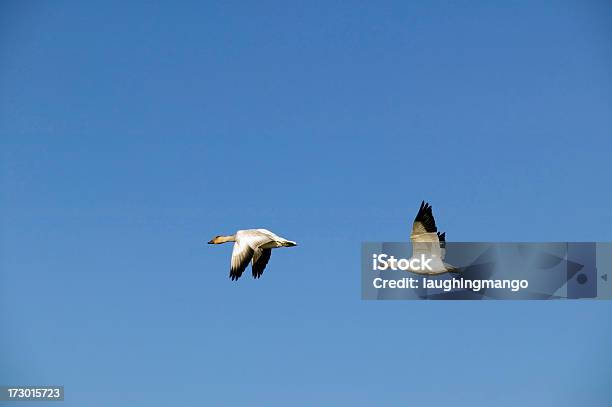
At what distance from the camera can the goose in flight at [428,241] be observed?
1961 inches

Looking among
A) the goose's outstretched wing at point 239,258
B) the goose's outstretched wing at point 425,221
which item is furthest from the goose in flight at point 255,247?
the goose's outstretched wing at point 425,221

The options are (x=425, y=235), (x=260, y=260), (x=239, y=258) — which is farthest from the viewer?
(x=425, y=235)

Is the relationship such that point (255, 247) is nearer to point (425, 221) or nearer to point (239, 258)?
point (239, 258)

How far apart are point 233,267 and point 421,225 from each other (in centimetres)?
706

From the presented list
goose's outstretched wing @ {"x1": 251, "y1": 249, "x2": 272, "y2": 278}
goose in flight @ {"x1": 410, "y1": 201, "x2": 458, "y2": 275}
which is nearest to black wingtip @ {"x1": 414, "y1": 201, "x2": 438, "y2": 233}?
goose in flight @ {"x1": 410, "y1": 201, "x2": 458, "y2": 275}

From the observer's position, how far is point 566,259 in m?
53.0

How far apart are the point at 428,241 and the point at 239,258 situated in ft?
23.1

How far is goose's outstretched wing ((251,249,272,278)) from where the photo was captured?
48344 mm

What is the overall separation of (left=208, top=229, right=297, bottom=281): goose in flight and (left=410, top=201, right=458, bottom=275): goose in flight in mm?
4804

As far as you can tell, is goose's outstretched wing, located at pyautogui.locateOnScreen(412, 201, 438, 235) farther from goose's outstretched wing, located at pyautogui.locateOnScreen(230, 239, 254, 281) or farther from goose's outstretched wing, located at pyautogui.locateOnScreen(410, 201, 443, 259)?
goose's outstretched wing, located at pyautogui.locateOnScreen(230, 239, 254, 281)

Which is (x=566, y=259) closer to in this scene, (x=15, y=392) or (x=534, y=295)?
(x=534, y=295)

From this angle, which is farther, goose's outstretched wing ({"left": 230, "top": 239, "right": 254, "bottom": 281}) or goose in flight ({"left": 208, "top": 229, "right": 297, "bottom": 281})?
goose in flight ({"left": 208, "top": 229, "right": 297, "bottom": 281})

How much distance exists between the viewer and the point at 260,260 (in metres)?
48.6

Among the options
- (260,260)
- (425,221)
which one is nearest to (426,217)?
(425,221)
